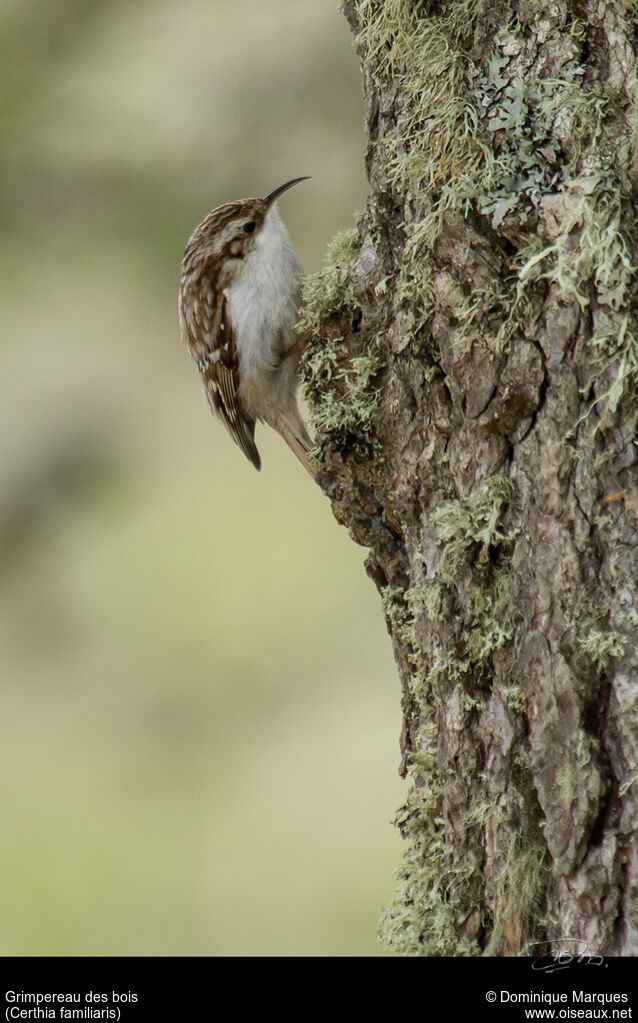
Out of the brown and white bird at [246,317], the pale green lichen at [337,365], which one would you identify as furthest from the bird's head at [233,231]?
the pale green lichen at [337,365]

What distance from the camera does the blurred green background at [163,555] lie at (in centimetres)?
317

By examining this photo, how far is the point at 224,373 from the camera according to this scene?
265 cm

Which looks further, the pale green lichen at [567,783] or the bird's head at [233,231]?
the bird's head at [233,231]

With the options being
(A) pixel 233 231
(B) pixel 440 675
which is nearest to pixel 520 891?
(B) pixel 440 675

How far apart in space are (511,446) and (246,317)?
1287mm

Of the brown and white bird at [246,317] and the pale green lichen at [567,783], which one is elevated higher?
the brown and white bird at [246,317]

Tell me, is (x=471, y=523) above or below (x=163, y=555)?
below

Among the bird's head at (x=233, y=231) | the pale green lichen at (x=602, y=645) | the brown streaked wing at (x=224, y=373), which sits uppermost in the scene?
the bird's head at (x=233, y=231)
